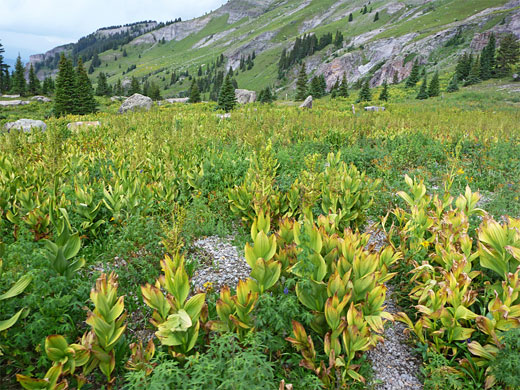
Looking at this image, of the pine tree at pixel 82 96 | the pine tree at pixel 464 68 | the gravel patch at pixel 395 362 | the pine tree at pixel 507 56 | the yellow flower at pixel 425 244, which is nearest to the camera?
the gravel patch at pixel 395 362

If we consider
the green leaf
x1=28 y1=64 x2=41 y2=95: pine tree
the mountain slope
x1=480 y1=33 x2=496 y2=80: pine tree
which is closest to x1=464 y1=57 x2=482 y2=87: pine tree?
x1=480 y1=33 x2=496 y2=80: pine tree

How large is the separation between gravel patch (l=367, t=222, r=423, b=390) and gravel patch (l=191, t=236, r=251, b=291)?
1.50m

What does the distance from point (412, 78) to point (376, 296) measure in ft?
181

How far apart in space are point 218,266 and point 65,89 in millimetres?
31782

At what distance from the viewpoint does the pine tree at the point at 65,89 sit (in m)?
27.4

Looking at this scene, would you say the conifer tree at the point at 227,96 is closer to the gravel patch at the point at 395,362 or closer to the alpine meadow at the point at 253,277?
the alpine meadow at the point at 253,277

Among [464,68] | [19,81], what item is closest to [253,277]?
[464,68]

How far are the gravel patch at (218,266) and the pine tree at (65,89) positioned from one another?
3017cm

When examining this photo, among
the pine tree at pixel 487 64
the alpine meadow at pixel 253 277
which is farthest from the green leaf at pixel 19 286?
the pine tree at pixel 487 64

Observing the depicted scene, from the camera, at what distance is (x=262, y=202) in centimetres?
436

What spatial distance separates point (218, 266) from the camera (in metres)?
3.77

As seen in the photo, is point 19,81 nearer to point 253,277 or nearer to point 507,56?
point 253,277

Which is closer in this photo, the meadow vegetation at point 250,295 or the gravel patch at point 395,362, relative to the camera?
the meadow vegetation at point 250,295

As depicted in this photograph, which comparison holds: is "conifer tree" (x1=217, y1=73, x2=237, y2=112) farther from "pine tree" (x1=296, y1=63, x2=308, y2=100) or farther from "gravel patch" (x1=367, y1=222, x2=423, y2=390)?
"gravel patch" (x1=367, y1=222, x2=423, y2=390)
